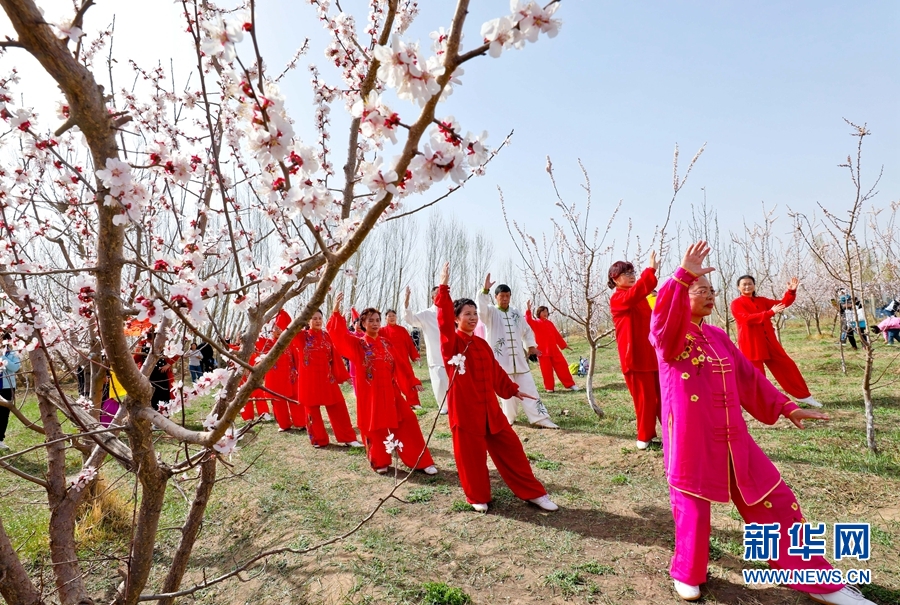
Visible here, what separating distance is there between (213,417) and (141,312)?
644 mm

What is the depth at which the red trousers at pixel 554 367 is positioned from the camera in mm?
9812

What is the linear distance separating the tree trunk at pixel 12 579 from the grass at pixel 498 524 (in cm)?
47

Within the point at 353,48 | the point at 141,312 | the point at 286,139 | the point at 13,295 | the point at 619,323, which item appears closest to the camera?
the point at 286,139

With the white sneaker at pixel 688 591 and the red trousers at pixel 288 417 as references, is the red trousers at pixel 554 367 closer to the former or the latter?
the red trousers at pixel 288 417

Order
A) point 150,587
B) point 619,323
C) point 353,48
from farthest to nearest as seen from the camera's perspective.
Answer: point 619,323 < point 150,587 < point 353,48

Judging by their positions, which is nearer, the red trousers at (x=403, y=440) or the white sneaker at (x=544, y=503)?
the white sneaker at (x=544, y=503)

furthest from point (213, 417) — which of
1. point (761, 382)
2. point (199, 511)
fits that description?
point (761, 382)

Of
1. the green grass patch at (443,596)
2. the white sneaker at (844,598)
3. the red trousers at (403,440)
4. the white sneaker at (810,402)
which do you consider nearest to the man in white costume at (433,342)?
the red trousers at (403,440)

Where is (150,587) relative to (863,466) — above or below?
below

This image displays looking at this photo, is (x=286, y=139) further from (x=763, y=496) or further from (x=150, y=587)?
(x=150, y=587)

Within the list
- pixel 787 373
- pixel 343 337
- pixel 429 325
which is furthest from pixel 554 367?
pixel 343 337

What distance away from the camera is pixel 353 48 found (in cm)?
252

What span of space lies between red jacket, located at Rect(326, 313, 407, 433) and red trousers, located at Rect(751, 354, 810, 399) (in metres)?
4.71

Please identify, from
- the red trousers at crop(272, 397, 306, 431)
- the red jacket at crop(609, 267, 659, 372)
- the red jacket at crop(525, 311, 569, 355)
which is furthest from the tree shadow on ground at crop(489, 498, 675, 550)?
the red jacket at crop(525, 311, 569, 355)
